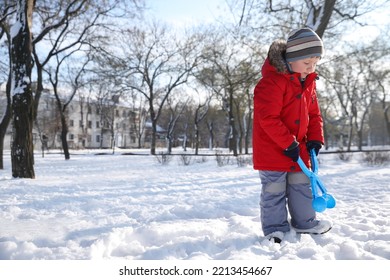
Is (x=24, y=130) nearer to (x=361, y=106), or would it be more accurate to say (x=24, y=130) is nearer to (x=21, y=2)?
(x=21, y=2)

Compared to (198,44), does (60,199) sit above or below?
below

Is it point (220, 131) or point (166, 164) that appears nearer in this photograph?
point (166, 164)

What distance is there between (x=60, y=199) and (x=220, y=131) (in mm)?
56548

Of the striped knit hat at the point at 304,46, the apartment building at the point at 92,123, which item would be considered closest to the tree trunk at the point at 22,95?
the striped knit hat at the point at 304,46

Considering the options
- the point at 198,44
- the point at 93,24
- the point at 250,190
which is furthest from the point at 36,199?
the point at 198,44

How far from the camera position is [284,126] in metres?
2.40

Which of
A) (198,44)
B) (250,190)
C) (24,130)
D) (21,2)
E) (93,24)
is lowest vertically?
(250,190)

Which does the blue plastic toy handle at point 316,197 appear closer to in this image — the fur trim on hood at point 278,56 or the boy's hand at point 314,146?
the boy's hand at point 314,146

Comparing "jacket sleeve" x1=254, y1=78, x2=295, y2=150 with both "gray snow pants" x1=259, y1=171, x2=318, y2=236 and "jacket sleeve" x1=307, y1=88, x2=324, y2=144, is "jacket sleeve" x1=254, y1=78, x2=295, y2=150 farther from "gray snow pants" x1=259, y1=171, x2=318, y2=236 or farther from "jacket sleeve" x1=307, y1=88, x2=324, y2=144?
"jacket sleeve" x1=307, y1=88, x2=324, y2=144

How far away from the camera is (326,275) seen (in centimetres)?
189

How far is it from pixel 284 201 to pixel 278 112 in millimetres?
Answer: 829

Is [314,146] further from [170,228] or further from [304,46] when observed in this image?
[170,228]

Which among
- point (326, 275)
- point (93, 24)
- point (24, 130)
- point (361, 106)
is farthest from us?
point (361, 106)

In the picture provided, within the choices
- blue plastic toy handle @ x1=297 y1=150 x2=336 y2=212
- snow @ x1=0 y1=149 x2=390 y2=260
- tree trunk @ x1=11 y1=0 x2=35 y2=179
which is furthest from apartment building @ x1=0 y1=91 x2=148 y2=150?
blue plastic toy handle @ x1=297 y1=150 x2=336 y2=212
